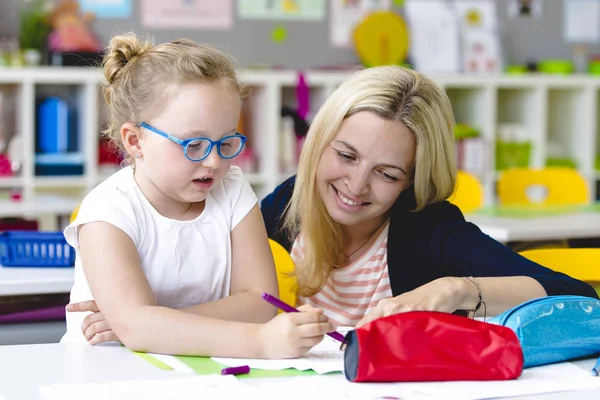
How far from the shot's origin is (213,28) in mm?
A: 4977

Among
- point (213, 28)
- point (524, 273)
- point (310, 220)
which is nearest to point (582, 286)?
point (524, 273)

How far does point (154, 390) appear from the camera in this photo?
3.80 ft

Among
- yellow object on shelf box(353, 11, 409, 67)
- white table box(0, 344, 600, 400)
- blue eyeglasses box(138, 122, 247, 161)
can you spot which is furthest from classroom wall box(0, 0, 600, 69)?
white table box(0, 344, 600, 400)

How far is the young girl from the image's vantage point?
1347mm

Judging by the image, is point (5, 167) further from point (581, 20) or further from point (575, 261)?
point (581, 20)

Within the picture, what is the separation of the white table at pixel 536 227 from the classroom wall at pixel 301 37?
2.07 m

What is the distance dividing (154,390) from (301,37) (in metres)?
4.19

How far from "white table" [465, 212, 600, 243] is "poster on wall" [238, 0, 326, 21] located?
2.22m

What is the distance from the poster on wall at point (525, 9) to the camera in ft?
18.5

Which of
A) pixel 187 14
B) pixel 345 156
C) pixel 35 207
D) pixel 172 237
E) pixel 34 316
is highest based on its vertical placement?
pixel 187 14

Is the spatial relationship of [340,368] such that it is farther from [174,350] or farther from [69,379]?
[69,379]

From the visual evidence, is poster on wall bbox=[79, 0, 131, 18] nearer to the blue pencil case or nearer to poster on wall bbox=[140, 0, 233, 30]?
poster on wall bbox=[140, 0, 233, 30]

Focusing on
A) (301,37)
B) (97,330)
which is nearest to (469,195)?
(301,37)

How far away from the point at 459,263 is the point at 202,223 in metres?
0.50
